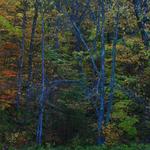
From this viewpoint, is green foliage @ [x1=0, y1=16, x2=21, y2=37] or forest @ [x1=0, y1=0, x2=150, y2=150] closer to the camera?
forest @ [x1=0, y1=0, x2=150, y2=150]

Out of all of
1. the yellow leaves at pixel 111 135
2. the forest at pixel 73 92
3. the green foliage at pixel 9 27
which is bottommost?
the yellow leaves at pixel 111 135

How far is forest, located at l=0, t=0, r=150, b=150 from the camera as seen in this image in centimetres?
1769

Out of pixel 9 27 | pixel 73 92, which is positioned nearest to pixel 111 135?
pixel 73 92

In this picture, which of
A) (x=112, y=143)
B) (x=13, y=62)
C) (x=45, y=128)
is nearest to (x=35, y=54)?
Answer: (x=13, y=62)

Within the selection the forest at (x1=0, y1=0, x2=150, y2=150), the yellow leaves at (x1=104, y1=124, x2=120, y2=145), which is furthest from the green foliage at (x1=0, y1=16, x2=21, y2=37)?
the yellow leaves at (x1=104, y1=124, x2=120, y2=145)

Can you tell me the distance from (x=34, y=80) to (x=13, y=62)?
1475 mm

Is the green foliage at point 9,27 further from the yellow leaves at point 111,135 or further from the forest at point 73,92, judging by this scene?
the yellow leaves at point 111,135

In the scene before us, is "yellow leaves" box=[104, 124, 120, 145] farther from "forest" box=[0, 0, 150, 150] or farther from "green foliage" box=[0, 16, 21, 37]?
"green foliage" box=[0, 16, 21, 37]

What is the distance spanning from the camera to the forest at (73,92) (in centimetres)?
1769

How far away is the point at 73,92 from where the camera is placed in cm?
1958

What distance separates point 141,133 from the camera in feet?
63.3

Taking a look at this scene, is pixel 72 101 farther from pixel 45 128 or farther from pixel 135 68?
pixel 135 68

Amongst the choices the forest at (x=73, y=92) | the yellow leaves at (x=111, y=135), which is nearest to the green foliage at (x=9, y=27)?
the forest at (x=73, y=92)

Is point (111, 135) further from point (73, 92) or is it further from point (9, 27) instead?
point (9, 27)
